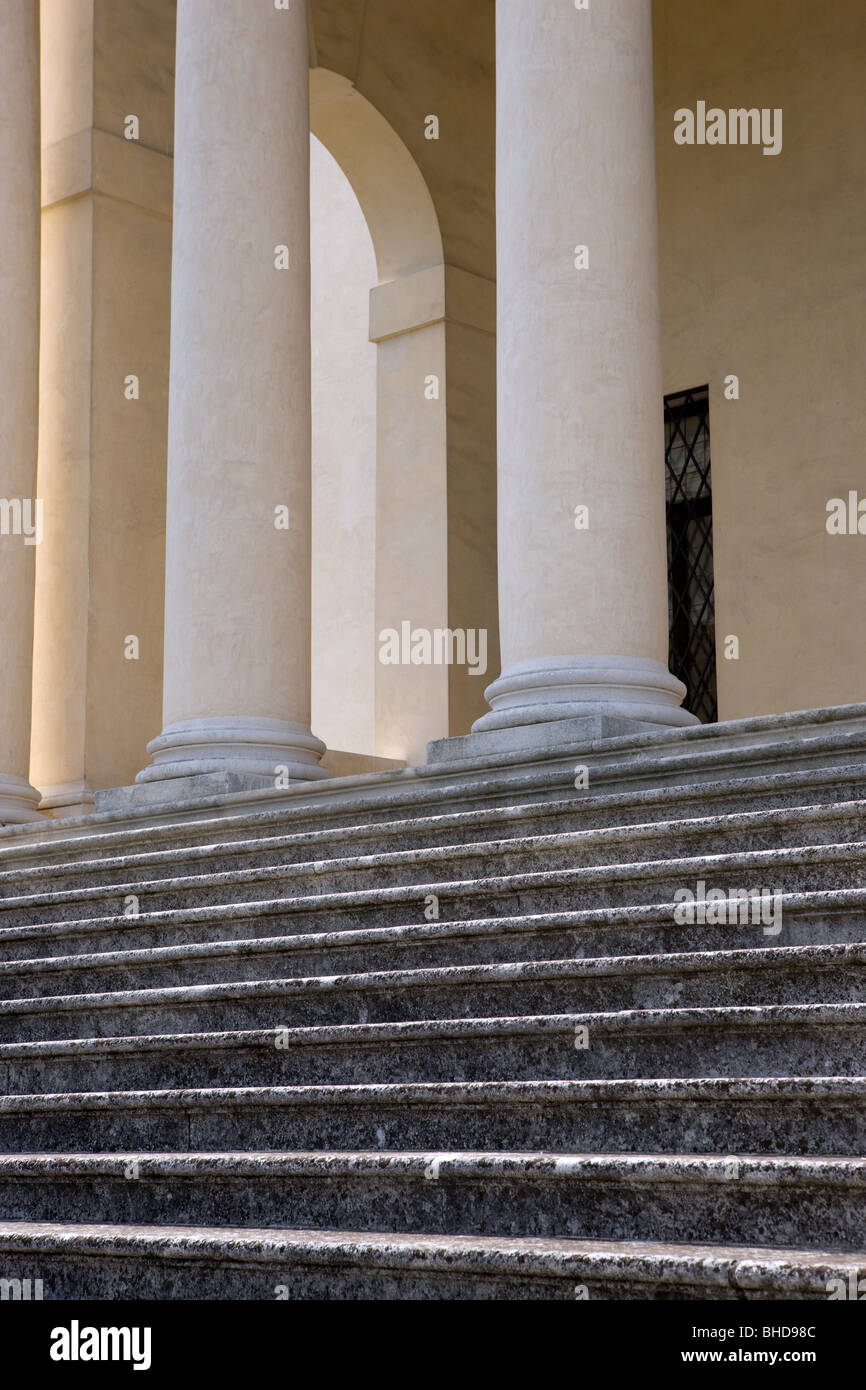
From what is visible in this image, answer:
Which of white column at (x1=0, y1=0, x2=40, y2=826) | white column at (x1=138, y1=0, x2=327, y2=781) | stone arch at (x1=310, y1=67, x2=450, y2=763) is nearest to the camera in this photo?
white column at (x1=138, y1=0, x2=327, y2=781)

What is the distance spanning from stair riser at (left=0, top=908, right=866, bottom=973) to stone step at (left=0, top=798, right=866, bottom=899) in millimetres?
901

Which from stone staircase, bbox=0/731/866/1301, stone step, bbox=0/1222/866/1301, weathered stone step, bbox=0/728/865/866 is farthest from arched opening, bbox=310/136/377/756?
stone step, bbox=0/1222/866/1301

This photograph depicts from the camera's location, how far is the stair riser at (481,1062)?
10086mm

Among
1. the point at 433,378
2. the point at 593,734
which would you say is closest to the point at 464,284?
the point at 433,378

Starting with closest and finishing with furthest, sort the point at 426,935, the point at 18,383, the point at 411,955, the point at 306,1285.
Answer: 1. the point at 306,1285
2. the point at 426,935
3. the point at 411,955
4. the point at 18,383

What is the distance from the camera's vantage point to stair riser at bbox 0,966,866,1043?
1068cm

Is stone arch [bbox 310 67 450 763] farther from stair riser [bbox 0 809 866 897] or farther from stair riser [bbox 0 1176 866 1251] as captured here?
stair riser [bbox 0 1176 866 1251]

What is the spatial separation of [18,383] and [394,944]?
1611cm

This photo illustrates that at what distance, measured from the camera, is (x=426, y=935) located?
1312 cm

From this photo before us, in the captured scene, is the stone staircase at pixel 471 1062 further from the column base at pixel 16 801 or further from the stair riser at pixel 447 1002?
the column base at pixel 16 801

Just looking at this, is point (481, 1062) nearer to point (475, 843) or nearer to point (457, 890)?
point (457, 890)

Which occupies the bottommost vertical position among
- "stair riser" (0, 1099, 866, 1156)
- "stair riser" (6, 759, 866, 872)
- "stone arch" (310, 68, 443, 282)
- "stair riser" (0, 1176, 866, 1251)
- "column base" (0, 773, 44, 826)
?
"stair riser" (0, 1176, 866, 1251)

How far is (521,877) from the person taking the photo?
13.4 m

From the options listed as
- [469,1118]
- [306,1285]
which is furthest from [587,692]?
[306,1285]
